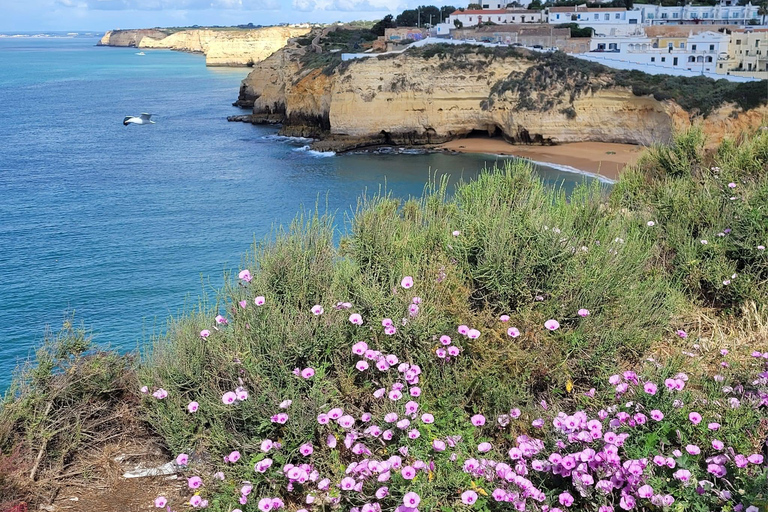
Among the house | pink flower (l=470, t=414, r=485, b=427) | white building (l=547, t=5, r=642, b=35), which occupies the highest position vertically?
white building (l=547, t=5, r=642, b=35)

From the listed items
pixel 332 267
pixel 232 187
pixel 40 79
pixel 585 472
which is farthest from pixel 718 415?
pixel 40 79

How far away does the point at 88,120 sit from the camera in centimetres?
5891

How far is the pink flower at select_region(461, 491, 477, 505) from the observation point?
3.68 metres

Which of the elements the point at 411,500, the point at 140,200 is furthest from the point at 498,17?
the point at 411,500

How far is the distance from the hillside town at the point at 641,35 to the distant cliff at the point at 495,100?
133 inches

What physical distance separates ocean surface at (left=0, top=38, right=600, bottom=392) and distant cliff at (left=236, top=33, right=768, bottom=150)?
13.2 ft

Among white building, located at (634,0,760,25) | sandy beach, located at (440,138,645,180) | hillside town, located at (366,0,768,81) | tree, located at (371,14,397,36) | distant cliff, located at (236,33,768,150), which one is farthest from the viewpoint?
tree, located at (371,14,397,36)

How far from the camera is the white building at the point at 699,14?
202ft

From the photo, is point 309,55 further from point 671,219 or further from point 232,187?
point 671,219

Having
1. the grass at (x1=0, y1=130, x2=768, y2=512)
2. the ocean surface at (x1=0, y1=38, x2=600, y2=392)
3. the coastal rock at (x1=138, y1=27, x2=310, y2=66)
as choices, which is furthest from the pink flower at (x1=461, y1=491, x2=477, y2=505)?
the coastal rock at (x1=138, y1=27, x2=310, y2=66)

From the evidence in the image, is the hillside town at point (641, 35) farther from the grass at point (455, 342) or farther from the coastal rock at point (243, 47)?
the coastal rock at point (243, 47)

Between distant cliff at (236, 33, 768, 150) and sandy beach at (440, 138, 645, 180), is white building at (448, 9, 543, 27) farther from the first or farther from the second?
sandy beach at (440, 138, 645, 180)

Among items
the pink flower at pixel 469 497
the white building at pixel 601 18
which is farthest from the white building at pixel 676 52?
the pink flower at pixel 469 497

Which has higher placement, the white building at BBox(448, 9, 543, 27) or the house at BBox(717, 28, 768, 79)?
the white building at BBox(448, 9, 543, 27)
